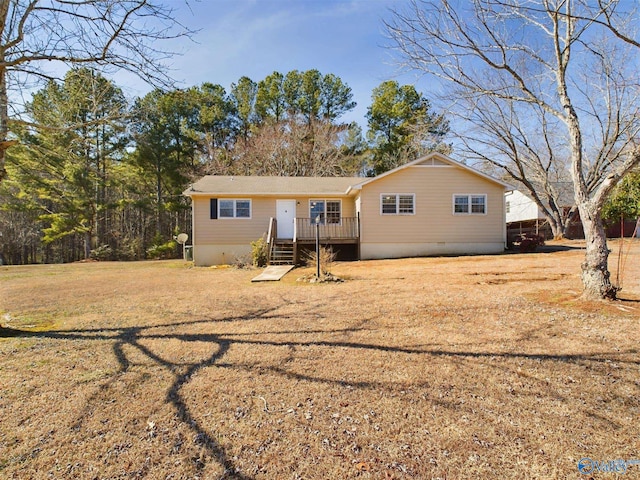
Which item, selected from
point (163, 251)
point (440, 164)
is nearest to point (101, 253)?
point (163, 251)

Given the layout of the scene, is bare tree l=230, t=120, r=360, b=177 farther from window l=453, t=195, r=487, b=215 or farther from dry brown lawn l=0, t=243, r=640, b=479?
dry brown lawn l=0, t=243, r=640, b=479

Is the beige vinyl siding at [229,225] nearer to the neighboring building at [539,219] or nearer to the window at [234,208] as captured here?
the window at [234,208]

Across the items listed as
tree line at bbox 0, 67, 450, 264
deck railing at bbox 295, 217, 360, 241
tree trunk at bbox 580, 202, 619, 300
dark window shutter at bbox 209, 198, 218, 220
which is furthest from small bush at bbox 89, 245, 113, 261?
tree trunk at bbox 580, 202, 619, 300

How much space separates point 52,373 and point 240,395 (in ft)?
6.85

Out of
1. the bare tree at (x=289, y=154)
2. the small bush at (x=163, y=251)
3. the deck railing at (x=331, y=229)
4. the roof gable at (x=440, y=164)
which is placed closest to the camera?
the roof gable at (x=440, y=164)

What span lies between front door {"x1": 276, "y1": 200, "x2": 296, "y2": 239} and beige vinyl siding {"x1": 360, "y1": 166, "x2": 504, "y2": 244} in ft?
10.7

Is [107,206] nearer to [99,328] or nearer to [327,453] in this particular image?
[99,328]

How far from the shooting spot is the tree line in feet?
70.1

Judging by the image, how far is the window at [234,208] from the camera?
14.8 metres

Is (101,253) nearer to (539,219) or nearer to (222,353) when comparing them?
(222,353)

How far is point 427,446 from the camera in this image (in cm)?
222

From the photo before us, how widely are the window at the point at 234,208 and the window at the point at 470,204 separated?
368 inches

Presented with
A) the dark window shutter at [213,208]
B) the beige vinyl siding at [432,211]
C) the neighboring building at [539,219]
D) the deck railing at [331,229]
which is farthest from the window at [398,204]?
the neighboring building at [539,219]

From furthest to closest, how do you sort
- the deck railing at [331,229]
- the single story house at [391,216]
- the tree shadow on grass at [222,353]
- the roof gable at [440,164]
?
1. the deck railing at [331,229]
2. the single story house at [391,216]
3. the roof gable at [440,164]
4. the tree shadow on grass at [222,353]
